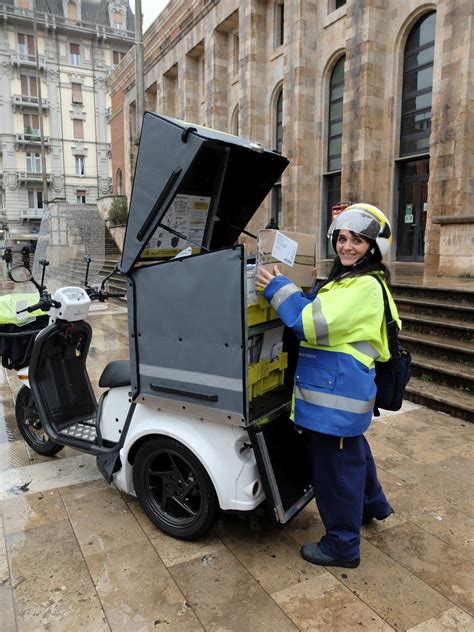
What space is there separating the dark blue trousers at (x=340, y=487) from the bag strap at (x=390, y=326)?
0.47 m

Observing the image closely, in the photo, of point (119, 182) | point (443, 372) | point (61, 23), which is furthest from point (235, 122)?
point (61, 23)

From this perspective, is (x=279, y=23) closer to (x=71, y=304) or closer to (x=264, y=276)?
(x=71, y=304)

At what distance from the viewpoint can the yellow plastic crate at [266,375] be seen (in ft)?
8.58

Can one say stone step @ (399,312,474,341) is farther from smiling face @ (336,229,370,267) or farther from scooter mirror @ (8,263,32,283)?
scooter mirror @ (8,263,32,283)

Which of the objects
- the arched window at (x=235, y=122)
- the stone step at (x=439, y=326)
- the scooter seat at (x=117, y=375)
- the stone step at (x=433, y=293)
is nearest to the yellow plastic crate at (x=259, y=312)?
the scooter seat at (x=117, y=375)

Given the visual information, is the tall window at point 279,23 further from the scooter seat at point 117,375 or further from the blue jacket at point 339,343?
the blue jacket at point 339,343

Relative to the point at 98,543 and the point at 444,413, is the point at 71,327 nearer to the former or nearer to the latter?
the point at 98,543

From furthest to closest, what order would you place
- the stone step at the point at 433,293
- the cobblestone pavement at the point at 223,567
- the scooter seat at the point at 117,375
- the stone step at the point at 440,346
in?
1. the stone step at the point at 433,293
2. the stone step at the point at 440,346
3. the scooter seat at the point at 117,375
4. the cobblestone pavement at the point at 223,567

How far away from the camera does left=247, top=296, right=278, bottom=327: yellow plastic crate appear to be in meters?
2.51

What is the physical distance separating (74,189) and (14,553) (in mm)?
51523

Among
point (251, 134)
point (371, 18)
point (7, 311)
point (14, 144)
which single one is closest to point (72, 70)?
point (14, 144)

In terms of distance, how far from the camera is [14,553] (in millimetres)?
2654

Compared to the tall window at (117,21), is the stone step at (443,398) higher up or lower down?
lower down

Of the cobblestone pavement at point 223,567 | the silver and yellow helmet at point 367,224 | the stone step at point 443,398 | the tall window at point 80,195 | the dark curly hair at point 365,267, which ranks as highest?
the tall window at point 80,195
